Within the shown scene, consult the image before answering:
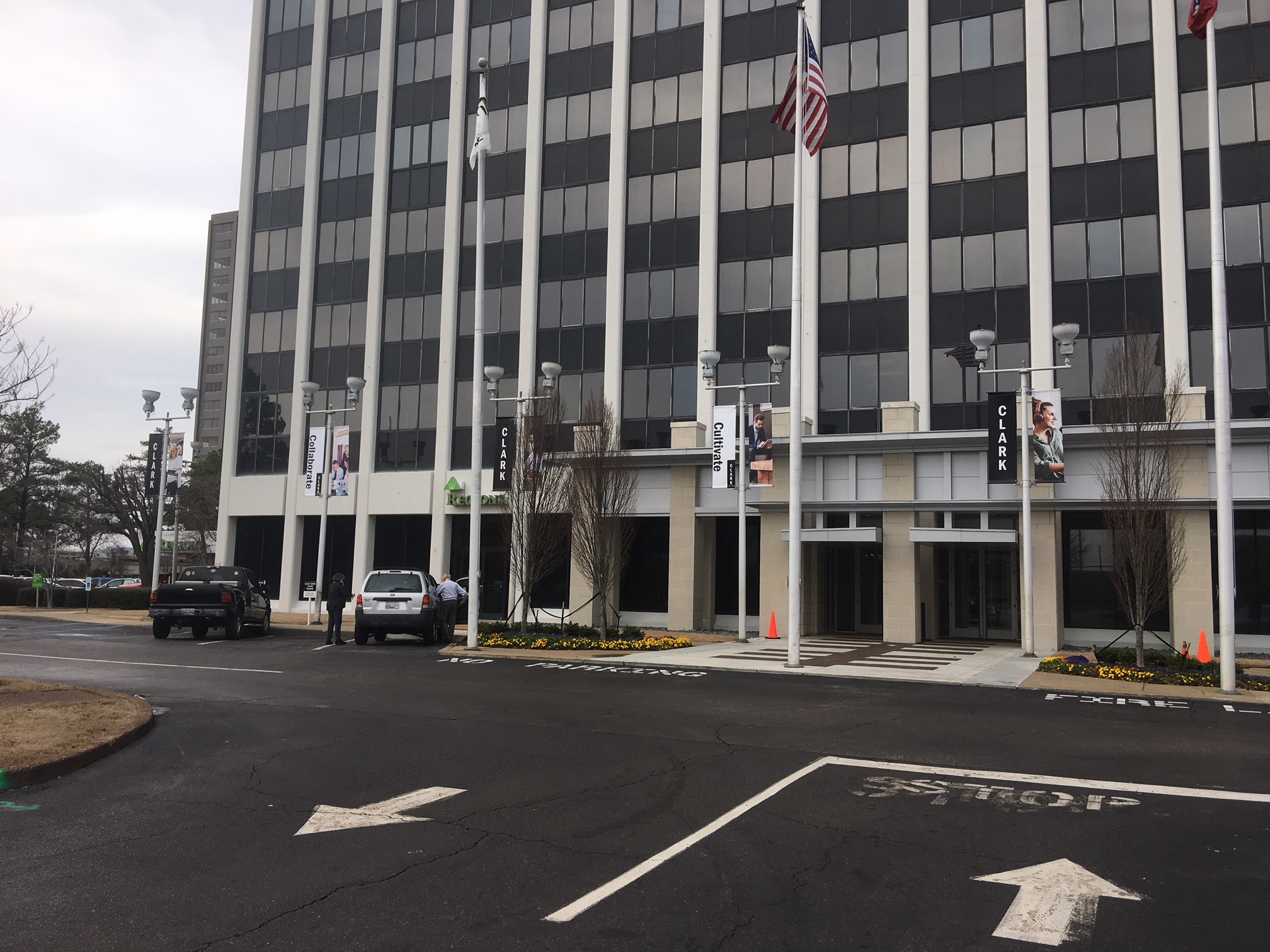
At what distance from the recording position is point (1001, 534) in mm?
23938

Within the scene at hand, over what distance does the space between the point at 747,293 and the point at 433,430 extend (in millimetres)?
12889

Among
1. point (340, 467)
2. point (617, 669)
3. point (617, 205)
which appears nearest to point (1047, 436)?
point (617, 669)

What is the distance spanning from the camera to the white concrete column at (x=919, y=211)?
2909 centimetres

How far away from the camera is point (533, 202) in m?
35.7

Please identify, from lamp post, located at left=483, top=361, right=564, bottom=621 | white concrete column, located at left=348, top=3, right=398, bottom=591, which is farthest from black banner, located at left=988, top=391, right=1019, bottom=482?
white concrete column, located at left=348, top=3, right=398, bottom=591

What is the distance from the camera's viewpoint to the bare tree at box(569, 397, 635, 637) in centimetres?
2344

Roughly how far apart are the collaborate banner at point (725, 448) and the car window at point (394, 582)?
8215mm

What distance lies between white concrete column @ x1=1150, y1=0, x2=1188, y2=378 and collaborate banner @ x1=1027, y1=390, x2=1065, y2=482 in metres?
6.27

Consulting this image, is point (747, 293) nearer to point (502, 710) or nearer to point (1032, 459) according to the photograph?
point (1032, 459)

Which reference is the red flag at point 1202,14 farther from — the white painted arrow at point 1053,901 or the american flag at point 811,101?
the white painted arrow at point 1053,901

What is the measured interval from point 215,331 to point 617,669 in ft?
519

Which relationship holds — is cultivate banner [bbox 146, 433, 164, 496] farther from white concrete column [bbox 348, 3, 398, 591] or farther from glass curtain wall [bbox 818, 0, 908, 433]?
glass curtain wall [bbox 818, 0, 908, 433]

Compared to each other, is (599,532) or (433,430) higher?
(433,430)

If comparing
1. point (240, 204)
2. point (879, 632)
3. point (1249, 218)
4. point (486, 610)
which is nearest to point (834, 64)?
point (1249, 218)
